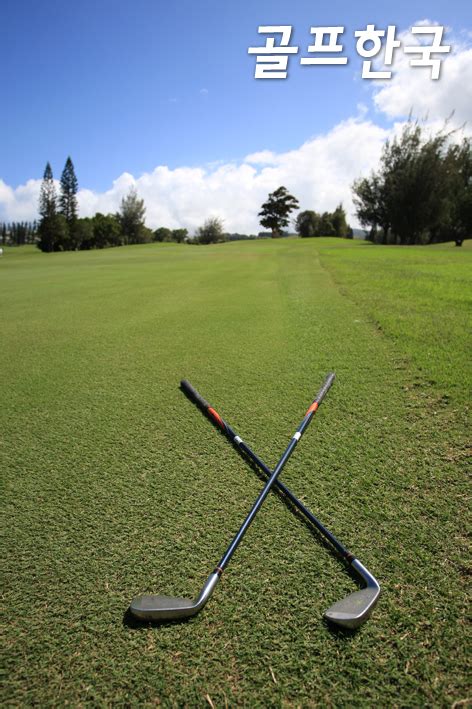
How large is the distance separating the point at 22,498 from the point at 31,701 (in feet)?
3.57

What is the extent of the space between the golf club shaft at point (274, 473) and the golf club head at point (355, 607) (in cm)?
46

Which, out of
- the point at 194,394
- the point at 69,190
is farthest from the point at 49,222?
the point at 194,394

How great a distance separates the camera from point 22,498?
2150mm

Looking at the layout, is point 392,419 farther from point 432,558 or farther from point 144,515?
point 144,515

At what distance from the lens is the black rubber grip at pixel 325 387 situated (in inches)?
124

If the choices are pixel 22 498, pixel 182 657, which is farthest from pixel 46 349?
pixel 182 657

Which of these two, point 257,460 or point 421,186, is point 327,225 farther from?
point 257,460

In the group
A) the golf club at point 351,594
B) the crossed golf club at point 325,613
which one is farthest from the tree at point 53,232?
the crossed golf club at point 325,613

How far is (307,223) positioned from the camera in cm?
7612

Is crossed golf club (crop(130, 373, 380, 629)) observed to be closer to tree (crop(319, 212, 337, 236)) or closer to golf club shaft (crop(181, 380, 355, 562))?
golf club shaft (crop(181, 380, 355, 562))

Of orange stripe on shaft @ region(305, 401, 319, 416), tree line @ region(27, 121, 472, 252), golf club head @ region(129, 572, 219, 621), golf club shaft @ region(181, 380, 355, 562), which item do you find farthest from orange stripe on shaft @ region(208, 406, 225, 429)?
tree line @ region(27, 121, 472, 252)

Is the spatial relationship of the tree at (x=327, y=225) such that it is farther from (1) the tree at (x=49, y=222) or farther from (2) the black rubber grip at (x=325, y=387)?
(2) the black rubber grip at (x=325, y=387)

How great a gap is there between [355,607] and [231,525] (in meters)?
0.68

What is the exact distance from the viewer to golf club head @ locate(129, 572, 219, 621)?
1481 mm
